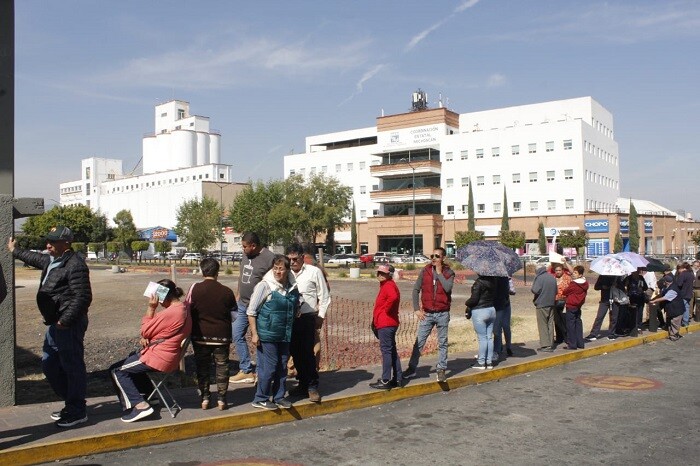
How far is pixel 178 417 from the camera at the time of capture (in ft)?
23.0

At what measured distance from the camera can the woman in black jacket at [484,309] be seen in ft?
33.1

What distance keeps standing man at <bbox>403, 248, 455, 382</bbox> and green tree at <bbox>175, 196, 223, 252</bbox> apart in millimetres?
73344

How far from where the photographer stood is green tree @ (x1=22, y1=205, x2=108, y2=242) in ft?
275

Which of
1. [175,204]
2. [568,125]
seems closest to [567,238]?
[568,125]

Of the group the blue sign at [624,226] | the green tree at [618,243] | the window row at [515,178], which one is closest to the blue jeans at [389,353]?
the green tree at [618,243]

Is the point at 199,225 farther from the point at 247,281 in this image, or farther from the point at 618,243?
the point at 247,281

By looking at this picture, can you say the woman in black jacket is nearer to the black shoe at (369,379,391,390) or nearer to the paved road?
the paved road

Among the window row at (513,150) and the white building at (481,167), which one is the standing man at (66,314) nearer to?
the white building at (481,167)

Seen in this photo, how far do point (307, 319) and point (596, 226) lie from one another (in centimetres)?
6527

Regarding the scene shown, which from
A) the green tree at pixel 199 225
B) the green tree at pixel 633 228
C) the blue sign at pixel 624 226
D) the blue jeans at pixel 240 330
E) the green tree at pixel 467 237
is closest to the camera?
the blue jeans at pixel 240 330

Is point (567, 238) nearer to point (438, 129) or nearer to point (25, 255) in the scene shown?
point (438, 129)

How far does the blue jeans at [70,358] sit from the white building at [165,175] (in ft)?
329

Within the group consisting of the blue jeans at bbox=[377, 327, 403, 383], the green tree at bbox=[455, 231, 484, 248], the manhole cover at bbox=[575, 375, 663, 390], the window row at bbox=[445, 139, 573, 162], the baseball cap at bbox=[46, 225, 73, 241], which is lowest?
the manhole cover at bbox=[575, 375, 663, 390]

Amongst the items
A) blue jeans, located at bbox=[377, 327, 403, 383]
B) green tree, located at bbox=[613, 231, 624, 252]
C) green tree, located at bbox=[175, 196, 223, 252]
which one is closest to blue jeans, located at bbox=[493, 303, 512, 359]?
blue jeans, located at bbox=[377, 327, 403, 383]
